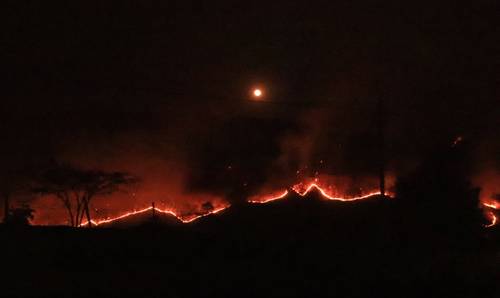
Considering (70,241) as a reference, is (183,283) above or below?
below

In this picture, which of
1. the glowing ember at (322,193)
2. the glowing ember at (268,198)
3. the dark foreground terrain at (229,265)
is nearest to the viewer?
the dark foreground terrain at (229,265)

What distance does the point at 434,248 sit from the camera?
2305 centimetres

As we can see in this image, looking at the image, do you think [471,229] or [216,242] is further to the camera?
[471,229]

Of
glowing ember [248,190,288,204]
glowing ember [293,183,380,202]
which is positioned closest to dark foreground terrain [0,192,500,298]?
glowing ember [293,183,380,202]

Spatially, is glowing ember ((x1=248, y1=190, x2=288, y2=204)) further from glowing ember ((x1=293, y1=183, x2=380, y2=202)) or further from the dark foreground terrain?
the dark foreground terrain

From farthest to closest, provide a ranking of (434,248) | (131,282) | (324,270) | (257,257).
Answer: (434,248)
(257,257)
(324,270)
(131,282)

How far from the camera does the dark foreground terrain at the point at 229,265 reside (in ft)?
47.1

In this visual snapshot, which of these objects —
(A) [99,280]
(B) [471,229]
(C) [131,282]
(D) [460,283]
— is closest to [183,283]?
(C) [131,282]

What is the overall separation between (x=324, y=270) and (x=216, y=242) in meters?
5.08

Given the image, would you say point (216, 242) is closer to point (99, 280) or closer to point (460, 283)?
point (99, 280)

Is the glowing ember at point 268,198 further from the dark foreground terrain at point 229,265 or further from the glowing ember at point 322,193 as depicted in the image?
the dark foreground terrain at point 229,265

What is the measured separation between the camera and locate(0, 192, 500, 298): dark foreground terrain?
47.1 ft

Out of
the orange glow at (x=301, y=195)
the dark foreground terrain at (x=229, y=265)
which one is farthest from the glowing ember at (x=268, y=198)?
the dark foreground terrain at (x=229, y=265)

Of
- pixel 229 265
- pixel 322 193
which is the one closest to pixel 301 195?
pixel 322 193
